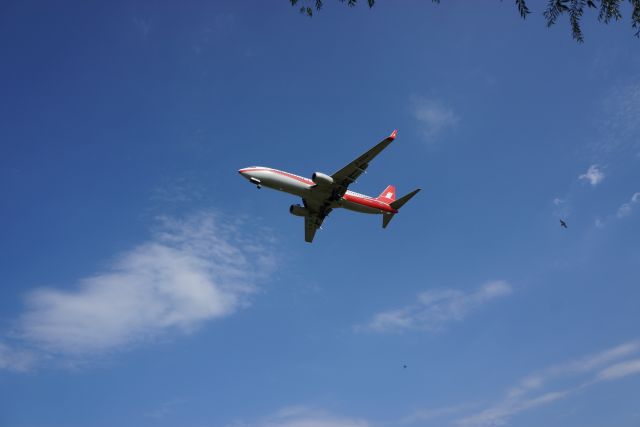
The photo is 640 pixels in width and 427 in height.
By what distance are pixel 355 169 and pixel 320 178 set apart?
4.13 meters

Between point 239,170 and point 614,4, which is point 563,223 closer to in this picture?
point 239,170

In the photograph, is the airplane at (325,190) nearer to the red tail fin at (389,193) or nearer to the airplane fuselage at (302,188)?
the airplane fuselage at (302,188)

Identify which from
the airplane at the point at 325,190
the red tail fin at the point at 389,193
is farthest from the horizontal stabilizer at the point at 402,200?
the red tail fin at the point at 389,193

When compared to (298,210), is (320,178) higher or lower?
lower

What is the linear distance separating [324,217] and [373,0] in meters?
49.1

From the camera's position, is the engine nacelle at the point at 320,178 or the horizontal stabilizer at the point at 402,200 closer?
the engine nacelle at the point at 320,178

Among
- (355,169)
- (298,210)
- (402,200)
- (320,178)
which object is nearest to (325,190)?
(320,178)

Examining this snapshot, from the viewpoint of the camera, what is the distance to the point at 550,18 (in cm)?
834

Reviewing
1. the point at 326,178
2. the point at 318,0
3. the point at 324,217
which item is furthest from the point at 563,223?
the point at 318,0

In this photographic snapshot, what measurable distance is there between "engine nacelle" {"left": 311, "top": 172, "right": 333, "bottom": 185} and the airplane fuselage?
74.6 inches

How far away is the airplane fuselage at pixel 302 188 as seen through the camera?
5022cm

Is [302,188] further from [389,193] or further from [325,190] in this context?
[389,193]

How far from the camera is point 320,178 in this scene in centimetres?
4938

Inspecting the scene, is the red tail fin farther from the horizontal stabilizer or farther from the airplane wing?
the airplane wing
